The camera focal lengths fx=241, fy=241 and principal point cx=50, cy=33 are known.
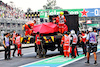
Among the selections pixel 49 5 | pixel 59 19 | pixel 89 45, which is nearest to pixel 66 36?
pixel 59 19

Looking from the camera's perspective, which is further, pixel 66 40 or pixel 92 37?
pixel 66 40

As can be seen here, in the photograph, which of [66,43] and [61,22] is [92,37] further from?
[61,22]

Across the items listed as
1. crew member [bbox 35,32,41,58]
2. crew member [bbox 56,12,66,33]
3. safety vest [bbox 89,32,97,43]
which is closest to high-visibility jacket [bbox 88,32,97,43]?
safety vest [bbox 89,32,97,43]

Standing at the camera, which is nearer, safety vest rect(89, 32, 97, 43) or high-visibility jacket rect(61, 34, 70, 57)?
safety vest rect(89, 32, 97, 43)

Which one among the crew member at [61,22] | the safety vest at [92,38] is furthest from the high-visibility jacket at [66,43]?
the safety vest at [92,38]

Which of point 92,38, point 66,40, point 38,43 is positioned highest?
point 92,38

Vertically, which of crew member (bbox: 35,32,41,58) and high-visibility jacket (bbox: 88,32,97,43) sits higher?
high-visibility jacket (bbox: 88,32,97,43)

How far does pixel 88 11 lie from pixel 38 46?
55215 mm

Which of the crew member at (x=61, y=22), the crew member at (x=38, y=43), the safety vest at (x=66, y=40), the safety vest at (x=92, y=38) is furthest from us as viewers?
the crew member at (x=61, y=22)

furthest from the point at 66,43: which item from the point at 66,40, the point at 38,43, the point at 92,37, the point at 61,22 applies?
the point at 92,37

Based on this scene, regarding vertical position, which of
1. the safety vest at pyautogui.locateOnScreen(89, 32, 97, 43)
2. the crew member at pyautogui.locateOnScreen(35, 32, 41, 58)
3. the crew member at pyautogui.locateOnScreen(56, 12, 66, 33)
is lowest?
the crew member at pyautogui.locateOnScreen(35, 32, 41, 58)

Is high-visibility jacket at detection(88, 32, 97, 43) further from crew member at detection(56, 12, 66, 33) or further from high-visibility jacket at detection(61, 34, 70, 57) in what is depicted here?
crew member at detection(56, 12, 66, 33)

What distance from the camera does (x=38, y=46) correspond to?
15.7 m

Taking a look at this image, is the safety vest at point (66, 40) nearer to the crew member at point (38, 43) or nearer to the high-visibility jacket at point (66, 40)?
the high-visibility jacket at point (66, 40)
